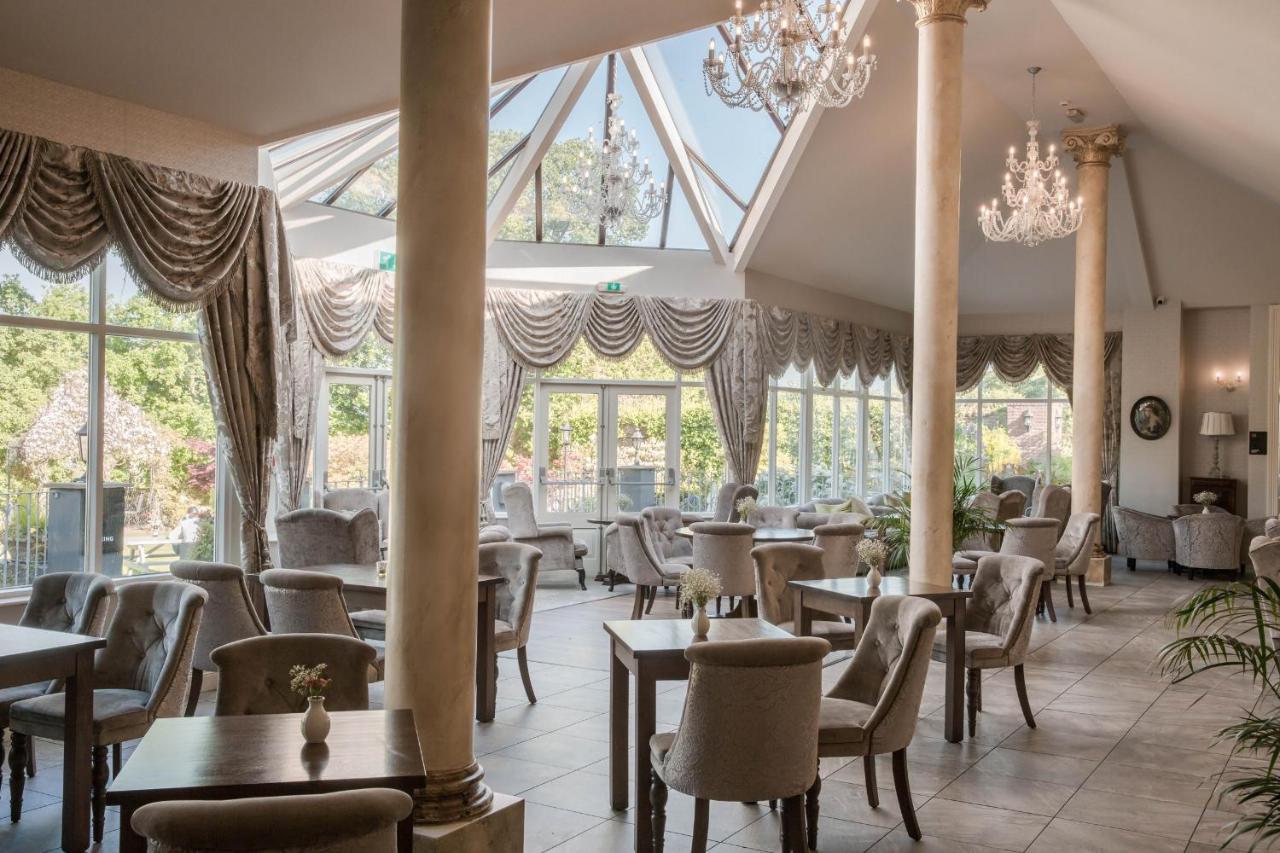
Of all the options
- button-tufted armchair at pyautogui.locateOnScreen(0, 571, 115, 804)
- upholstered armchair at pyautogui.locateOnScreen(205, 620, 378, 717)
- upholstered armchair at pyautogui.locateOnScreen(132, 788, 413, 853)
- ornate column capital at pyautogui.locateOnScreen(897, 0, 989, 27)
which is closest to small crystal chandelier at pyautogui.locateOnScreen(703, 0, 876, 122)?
ornate column capital at pyautogui.locateOnScreen(897, 0, 989, 27)

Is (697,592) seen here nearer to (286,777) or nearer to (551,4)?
(286,777)

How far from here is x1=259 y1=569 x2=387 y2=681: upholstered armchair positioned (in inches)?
198

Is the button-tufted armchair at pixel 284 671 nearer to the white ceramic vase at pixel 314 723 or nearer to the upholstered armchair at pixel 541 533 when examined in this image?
the white ceramic vase at pixel 314 723

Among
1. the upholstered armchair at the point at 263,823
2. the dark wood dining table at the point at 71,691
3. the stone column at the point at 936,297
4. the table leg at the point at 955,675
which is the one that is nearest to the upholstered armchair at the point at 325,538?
the dark wood dining table at the point at 71,691

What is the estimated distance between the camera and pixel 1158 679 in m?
7.12

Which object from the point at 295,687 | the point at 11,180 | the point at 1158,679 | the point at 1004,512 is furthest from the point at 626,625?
the point at 1004,512

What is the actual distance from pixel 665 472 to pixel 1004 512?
12.2ft

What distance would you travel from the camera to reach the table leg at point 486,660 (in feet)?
18.5

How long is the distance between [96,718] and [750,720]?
2558 millimetres

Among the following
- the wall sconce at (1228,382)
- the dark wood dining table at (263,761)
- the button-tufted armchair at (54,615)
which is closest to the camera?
the dark wood dining table at (263,761)

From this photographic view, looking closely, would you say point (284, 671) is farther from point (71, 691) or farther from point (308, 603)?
point (308, 603)

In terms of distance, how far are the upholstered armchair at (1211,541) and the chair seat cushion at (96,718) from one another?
11554 mm

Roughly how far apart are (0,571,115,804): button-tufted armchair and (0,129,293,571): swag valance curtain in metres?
1.63

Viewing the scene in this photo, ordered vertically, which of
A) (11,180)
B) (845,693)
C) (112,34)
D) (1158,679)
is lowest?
(1158,679)
